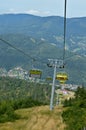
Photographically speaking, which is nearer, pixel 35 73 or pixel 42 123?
pixel 42 123

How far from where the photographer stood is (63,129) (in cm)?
3859

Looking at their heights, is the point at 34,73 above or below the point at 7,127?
above

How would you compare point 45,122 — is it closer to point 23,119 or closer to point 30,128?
point 30,128

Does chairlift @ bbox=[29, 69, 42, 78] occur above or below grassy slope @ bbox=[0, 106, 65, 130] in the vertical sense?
→ above

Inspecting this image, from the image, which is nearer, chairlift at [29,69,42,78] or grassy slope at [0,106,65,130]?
grassy slope at [0,106,65,130]

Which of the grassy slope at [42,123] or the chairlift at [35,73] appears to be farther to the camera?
the chairlift at [35,73]

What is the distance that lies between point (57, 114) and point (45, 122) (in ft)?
16.6

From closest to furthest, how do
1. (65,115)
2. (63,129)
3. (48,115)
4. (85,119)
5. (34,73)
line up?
(85,119) < (63,129) < (65,115) < (48,115) < (34,73)

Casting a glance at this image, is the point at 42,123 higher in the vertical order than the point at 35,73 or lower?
lower

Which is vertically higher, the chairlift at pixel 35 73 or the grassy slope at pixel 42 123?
the chairlift at pixel 35 73

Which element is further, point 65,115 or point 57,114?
point 57,114

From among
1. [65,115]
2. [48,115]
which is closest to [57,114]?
[48,115]

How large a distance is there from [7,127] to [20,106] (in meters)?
28.7

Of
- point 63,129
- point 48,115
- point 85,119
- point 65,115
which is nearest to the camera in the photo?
point 85,119
